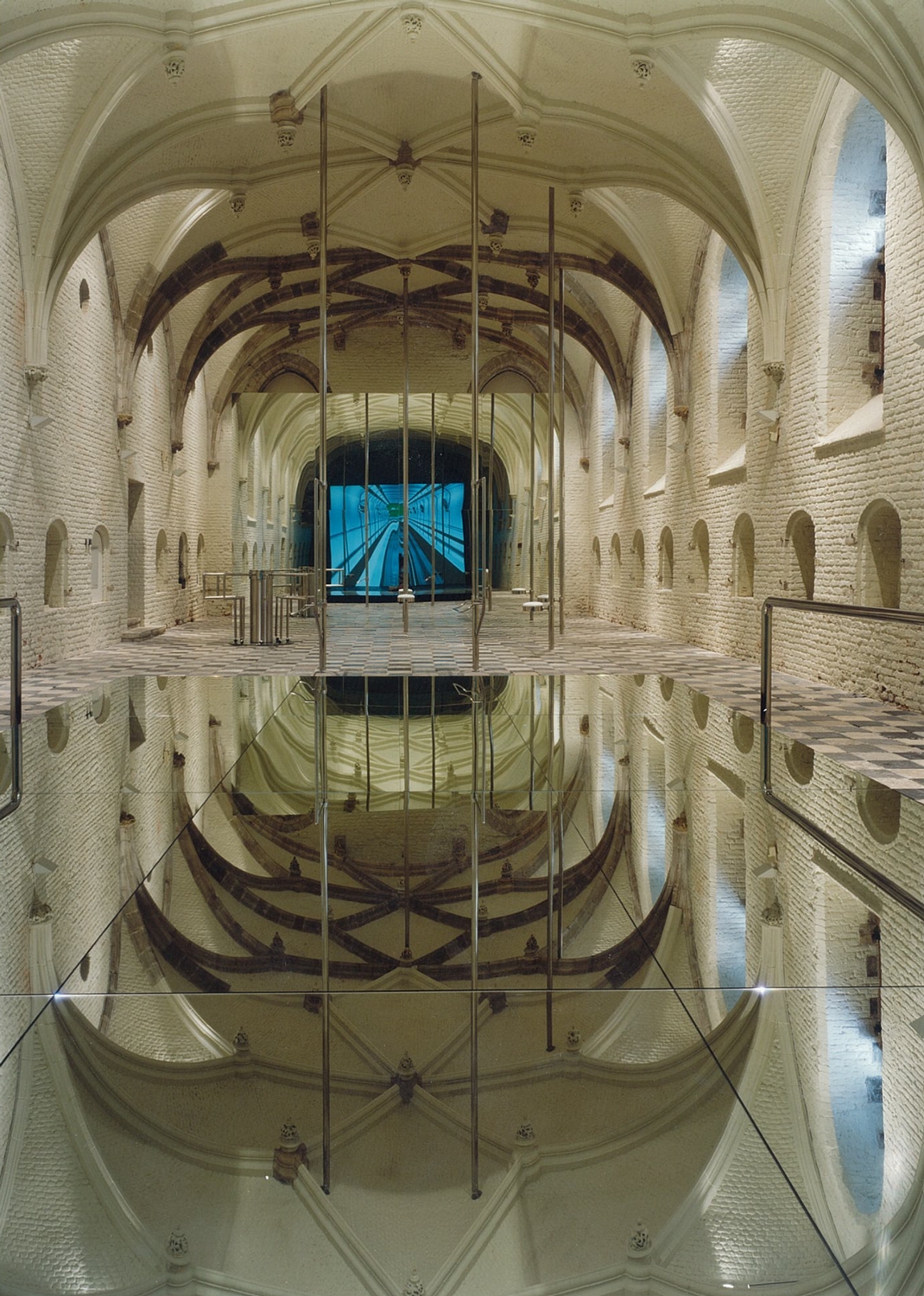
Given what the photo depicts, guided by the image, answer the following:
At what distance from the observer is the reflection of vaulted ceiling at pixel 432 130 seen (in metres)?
10.5

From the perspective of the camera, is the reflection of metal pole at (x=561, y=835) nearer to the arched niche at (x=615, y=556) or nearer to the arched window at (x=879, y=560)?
the arched window at (x=879, y=560)

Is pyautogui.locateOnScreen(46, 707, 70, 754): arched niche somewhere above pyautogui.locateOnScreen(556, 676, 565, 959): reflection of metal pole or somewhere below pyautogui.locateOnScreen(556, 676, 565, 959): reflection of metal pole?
above

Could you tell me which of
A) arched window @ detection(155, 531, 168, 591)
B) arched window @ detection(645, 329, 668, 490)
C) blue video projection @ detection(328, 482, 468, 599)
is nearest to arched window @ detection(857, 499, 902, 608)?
arched window @ detection(645, 329, 668, 490)

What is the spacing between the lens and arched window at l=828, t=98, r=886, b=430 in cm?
1176

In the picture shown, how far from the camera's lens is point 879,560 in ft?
36.1

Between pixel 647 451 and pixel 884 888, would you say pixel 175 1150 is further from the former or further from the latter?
pixel 647 451

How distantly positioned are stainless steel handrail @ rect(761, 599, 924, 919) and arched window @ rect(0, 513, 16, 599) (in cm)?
788

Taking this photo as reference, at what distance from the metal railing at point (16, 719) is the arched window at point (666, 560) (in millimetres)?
12492

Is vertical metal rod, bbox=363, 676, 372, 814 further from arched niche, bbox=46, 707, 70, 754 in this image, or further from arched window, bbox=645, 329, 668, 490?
arched window, bbox=645, 329, 668, 490

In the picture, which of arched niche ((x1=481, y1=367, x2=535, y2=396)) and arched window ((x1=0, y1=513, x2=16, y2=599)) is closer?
arched window ((x1=0, y1=513, x2=16, y2=599))

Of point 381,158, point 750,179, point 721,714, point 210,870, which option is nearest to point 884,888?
point 210,870

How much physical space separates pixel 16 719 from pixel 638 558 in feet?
49.1

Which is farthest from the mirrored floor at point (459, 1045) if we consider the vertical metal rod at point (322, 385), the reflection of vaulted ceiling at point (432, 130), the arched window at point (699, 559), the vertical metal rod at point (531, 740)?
the arched window at point (699, 559)

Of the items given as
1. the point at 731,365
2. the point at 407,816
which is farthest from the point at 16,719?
the point at 731,365
